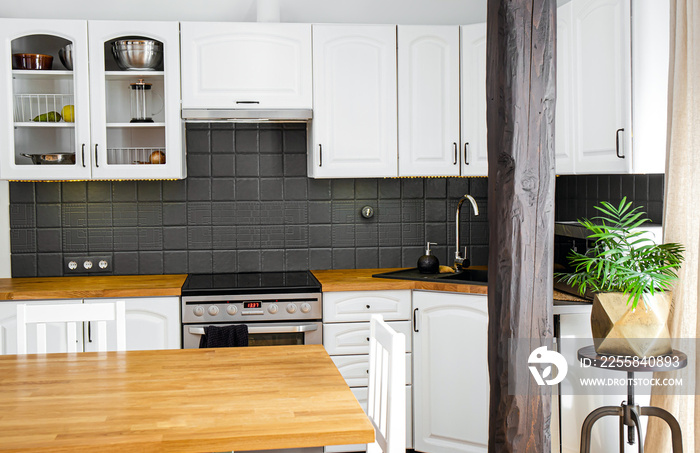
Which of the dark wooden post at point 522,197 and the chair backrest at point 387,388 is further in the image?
the dark wooden post at point 522,197

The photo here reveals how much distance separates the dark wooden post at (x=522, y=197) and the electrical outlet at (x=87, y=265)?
94.2 inches

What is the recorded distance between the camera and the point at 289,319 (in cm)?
340

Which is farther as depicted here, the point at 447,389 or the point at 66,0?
the point at 66,0

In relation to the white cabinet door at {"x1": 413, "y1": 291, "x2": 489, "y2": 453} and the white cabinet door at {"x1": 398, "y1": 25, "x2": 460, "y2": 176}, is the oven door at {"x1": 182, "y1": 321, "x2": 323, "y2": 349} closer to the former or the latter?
the white cabinet door at {"x1": 413, "y1": 291, "x2": 489, "y2": 453}

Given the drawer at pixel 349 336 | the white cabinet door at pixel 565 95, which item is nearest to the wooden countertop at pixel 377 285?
the drawer at pixel 349 336

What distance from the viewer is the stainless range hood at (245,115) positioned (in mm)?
3537

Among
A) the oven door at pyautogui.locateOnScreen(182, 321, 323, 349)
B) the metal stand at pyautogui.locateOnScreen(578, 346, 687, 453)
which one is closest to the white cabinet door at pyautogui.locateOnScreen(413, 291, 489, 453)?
the oven door at pyautogui.locateOnScreen(182, 321, 323, 349)

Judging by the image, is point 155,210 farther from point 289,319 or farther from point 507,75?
point 507,75

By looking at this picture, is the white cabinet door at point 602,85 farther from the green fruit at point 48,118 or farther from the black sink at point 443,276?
the green fruit at point 48,118

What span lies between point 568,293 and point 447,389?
78cm

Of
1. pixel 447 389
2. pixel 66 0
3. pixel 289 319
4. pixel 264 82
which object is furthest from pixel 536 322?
pixel 66 0

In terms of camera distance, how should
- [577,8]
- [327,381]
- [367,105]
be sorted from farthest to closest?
1. [367,105]
2. [577,8]
3. [327,381]

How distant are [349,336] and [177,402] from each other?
180cm

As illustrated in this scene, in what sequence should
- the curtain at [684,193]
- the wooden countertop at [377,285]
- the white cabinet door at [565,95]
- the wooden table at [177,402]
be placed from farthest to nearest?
the wooden countertop at [377,285], the white cabinet door at [565,95], the curtain at [684,193], the wooden table at [177,402]
